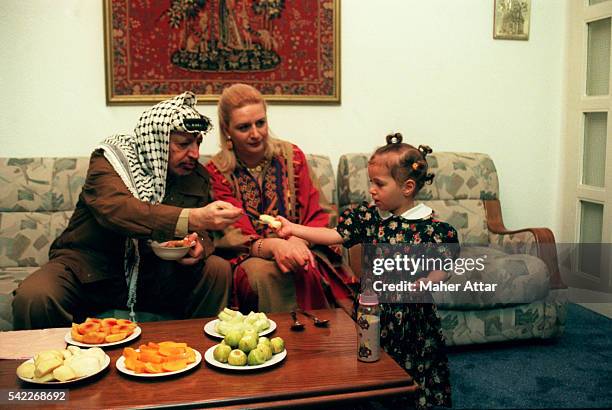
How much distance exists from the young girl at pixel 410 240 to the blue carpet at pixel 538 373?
325 millimetres

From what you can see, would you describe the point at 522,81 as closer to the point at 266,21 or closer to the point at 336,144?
the point at 336,144

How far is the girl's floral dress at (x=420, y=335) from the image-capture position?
2.08 meters

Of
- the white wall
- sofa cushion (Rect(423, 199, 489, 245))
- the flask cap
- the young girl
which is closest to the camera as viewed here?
the flask cap

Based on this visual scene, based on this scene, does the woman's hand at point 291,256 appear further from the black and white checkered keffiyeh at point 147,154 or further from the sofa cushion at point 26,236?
the sofa cushion at point 26,236

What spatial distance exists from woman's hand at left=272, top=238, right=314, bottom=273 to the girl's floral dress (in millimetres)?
401

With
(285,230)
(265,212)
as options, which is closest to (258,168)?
(265,212)

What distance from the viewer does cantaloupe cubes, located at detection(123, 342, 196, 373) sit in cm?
149

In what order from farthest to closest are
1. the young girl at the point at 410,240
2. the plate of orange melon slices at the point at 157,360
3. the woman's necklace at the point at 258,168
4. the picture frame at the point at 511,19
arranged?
the picture frame at the point at 511,19 → the woman's necklace at the point at 258,168 → the young girl at the point at 410,240 → the plate of orange melon slices at the point at 157,360

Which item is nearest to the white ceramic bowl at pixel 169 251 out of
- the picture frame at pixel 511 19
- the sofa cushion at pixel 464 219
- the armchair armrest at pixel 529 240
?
the sofa cushion at pixel 464 219

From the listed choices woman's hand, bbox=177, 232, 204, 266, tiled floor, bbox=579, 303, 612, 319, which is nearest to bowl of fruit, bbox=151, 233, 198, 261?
woman's hand, bbox=177, 232, 204, 266

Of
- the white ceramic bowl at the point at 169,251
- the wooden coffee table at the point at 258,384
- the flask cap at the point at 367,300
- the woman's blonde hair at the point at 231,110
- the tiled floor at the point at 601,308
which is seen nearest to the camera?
the wooden coffee table at the point at 258,384

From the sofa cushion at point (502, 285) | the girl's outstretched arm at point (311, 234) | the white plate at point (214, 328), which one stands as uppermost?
the girl's outstretched arm at point (311, 234)

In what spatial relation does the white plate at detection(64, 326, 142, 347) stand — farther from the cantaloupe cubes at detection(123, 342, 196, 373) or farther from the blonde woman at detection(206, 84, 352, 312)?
the blonde woman at detection(206, 84, 352, 312)

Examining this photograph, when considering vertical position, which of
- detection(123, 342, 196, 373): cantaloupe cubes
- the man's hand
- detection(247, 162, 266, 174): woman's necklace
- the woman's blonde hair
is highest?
the woman's blonde hair
